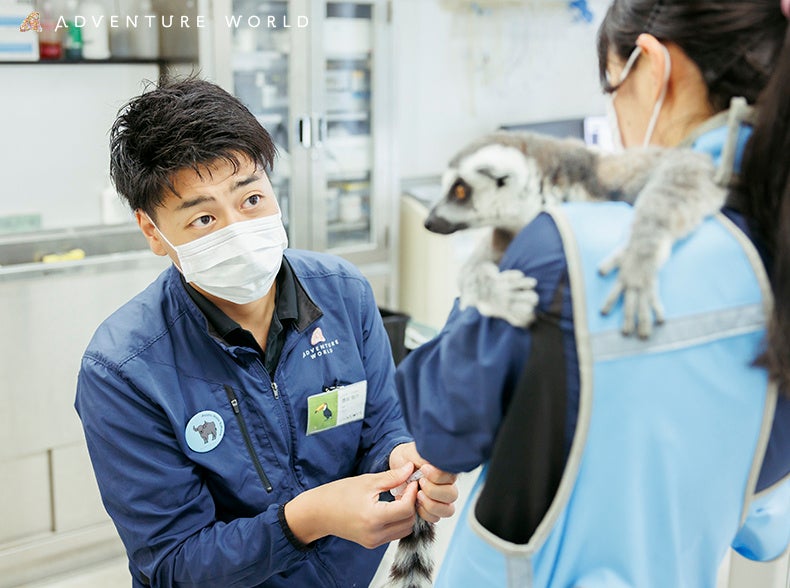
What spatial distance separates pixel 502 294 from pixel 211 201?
0.89 meters

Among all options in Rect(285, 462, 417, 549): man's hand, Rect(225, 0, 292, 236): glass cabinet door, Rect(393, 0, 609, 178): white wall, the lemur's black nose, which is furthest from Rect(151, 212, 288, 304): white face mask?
Rect(393, 0, 609, 178): white wall

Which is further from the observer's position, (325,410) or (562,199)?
(325,410)

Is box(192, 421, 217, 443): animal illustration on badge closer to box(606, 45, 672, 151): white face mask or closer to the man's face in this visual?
the man's face

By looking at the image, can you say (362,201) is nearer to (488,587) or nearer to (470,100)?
(470,100)

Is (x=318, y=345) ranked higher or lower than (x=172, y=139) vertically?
lower

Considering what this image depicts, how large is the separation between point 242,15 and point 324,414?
8.19 ft

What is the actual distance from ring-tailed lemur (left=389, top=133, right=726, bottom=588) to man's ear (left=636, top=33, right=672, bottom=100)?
78 mm

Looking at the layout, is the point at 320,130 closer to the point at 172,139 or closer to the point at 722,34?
the point at 172,139

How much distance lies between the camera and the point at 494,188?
0.98 meters

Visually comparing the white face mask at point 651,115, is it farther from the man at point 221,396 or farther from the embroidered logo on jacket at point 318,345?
the embroidered logo on jacket at point 318,345

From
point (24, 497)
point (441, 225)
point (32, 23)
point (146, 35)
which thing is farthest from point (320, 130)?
point (441, 225)

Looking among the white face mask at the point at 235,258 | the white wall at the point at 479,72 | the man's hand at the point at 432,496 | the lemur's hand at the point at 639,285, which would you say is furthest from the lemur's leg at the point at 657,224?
the white wall at the point at 479,72

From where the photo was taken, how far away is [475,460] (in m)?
0.96

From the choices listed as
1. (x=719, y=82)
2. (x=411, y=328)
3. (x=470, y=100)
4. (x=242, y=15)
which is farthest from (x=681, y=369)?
(x=470, y=100)
